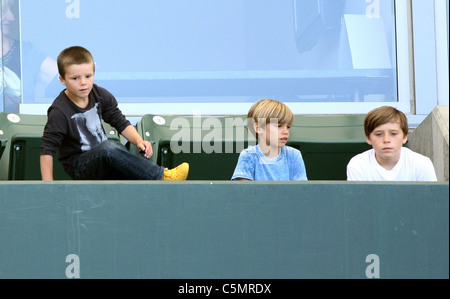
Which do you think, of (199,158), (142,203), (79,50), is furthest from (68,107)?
(142,203)

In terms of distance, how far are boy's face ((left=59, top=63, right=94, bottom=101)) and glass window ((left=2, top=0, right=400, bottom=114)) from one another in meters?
1.19

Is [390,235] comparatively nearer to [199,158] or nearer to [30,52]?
[199,158]

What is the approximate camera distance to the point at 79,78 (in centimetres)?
Answer: 281

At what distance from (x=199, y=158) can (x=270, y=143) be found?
51 cm

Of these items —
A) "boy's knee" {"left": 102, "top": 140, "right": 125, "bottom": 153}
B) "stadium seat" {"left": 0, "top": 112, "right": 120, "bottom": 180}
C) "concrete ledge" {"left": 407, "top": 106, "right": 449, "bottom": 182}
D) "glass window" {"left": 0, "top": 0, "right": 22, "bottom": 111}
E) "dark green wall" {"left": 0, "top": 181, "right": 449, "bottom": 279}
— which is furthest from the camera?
"glass window" {"left": 0, "top": 0, "right": 22, "bottom": 111}

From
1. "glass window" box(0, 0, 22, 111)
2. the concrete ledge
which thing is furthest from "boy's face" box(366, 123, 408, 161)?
"glass window" box(0, 0, 22, 111)

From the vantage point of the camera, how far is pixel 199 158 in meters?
3.25

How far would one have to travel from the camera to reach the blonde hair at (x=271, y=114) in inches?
111

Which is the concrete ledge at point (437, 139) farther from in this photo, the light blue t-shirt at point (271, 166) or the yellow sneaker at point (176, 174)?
the yellow sneaker at point (176, 174)

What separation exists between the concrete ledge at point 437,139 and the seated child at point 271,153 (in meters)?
0.51

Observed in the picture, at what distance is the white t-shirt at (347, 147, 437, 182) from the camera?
8.82ft

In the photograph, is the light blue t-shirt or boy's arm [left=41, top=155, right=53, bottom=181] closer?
boy's arm [left=41, top=155, right=53, bottom=181]

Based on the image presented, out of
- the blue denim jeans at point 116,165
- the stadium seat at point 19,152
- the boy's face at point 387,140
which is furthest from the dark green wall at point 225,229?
the stadium seat at point 19,152

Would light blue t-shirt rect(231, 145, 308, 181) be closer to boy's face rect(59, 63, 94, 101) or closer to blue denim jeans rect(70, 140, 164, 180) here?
blue denim jeans rect(70, 140, 164, 180)
